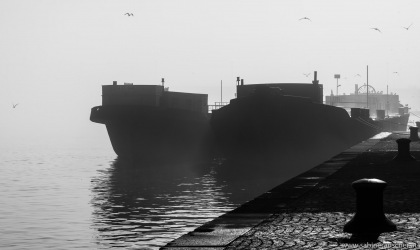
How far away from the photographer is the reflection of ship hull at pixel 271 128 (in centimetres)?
4509

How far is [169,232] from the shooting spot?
55.0ft

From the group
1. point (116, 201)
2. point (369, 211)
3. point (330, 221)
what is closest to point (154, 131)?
point (116, 201)

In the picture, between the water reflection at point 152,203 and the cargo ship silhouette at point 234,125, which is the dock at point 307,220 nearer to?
the water reflection at point 152,203

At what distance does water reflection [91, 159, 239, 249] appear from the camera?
54.7ft

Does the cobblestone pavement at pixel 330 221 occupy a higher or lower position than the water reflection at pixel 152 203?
higher

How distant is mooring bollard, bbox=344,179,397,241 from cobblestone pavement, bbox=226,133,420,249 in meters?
0.18

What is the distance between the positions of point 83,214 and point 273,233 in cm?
1264

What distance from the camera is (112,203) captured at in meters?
24.8

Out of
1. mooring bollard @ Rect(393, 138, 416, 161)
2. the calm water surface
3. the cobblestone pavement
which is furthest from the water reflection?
mooring bollard @ Rect(393, 138, 416, 161)

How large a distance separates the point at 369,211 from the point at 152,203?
581 inches

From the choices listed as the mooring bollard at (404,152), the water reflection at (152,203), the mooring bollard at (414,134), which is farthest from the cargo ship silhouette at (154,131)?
the mooring bollard at (404,152)

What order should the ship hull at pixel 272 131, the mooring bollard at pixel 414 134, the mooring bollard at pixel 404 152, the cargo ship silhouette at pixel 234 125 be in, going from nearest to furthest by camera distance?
the mooring bollard at pixel 404 152
the ship hull at pixel 272 131
the cargo ship silhouette at pixel 234 125
the mooring bollard at pixel 414 134

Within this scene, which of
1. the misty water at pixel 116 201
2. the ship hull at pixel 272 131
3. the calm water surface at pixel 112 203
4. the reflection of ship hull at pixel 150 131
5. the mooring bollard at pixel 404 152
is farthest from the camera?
the reflection of ship hull at pixel 150 131

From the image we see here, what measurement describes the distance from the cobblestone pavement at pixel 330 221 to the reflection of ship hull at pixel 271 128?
25.7m
